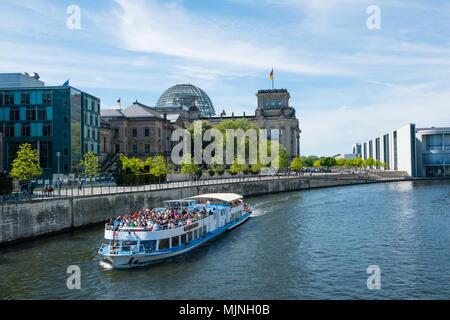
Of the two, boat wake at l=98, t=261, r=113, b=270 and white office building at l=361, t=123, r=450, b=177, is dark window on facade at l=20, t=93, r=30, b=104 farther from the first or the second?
white office building at l=361, t=123, r=450, b=177

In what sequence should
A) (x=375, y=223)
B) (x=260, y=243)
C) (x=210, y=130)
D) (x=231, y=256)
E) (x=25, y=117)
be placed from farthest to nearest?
(x=210, y=130) < (x=25, y=117) < (x=375, y=223) < (x=260, y=243) < (x=231, y=256)

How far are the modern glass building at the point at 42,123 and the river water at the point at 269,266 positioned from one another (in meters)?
29.7

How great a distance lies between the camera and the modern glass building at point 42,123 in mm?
74500

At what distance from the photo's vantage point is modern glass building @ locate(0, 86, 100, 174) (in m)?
74.5

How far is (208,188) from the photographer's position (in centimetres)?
8269

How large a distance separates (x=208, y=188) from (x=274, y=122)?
374ft

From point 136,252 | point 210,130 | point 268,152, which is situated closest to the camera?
point 136,252

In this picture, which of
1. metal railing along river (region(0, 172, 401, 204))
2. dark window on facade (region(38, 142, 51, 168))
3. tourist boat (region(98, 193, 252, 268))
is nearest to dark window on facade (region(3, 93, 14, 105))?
dark window on facade (region(38, 142, 51, 168))

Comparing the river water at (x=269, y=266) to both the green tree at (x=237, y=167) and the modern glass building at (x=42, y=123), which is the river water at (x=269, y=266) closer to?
the modern glass building at (x=42, y=123)

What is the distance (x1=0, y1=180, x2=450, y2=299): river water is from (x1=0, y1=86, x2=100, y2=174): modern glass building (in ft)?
97.5

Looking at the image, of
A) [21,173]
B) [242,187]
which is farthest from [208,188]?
[21,173]
